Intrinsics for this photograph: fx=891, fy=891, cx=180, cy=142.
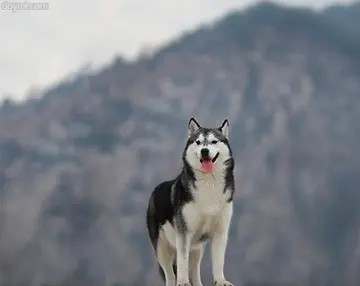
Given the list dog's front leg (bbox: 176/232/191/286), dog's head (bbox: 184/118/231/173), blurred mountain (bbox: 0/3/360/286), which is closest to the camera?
dog's head (bbox: 184/118/231/173)

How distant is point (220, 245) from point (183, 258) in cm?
23

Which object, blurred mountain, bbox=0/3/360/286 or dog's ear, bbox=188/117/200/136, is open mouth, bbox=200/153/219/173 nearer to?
dog's ear, bbox=188/117/200/136

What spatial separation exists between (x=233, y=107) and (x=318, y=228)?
2424 mm

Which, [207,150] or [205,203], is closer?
[207,150]

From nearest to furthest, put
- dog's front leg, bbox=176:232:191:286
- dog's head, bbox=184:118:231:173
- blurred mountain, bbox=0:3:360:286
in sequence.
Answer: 1. dog's head, bbox=184:118:231:173
2. dog's front leg, bbox=176:232:191:286
3. blurred mountain, bbox=0:3:360:286

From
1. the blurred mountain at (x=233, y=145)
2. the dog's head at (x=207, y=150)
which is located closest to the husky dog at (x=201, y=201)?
the dog's head at (x=207, y=150)

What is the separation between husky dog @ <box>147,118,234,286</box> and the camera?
4.65 m

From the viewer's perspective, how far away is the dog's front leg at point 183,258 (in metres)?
4.71

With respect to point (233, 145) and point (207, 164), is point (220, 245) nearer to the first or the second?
point (207, 164)

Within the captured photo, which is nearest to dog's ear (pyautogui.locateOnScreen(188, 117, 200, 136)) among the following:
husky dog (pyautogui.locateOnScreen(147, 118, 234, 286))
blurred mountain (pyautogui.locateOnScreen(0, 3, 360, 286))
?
husky dog (pyautogui.locateOnScreen(147, 118, 234, 286))

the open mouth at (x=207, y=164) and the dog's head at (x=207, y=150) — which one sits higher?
the dog's head at (x=207, y=150)

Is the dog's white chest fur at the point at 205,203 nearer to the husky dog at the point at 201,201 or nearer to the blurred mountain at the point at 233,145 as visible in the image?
the husky dog at the point at 201,201

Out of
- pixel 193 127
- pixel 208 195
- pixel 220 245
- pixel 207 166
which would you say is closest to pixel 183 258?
pixel 220 245

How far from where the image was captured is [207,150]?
179 inches
